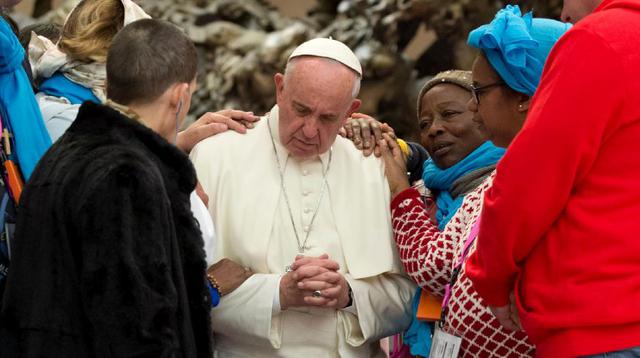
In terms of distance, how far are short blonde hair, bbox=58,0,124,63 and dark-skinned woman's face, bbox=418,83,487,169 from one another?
119cm

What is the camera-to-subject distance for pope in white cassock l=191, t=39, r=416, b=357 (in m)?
3.66

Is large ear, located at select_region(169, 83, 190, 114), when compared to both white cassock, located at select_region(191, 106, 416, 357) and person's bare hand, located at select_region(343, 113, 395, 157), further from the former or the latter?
person's bare hand, located at select_region(343, 113, 395, 157)

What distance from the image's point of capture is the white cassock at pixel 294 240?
3701mm

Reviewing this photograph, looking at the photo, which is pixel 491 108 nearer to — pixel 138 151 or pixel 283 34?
pixel 138 151

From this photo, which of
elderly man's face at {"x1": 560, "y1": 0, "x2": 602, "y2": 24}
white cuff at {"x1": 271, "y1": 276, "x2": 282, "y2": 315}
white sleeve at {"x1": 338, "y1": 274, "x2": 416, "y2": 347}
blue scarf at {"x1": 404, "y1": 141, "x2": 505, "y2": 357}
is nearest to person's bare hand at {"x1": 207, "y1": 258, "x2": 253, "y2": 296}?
white cuff at {"x1": 271, "y1": 276, "x2": 282, "y2": 315}

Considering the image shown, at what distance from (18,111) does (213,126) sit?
2.57 ft

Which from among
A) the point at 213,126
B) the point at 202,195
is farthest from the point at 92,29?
the point at 202,195

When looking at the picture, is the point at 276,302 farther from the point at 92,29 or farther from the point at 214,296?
the point at 92,29

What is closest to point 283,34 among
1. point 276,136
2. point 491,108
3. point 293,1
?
point 293,1

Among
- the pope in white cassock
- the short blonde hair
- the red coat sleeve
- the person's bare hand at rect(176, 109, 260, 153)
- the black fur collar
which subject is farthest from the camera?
the person's bare hand at rect(176, 109, 260, 153)

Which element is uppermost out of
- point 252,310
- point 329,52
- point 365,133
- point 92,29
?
point 92,29

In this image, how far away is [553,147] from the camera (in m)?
2.57

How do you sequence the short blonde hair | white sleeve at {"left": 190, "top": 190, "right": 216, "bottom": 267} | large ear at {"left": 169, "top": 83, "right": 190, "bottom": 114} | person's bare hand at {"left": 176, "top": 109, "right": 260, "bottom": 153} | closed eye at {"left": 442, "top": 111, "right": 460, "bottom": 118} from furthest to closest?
closed eye at {"left": 442, "top": 111, "right": 460, "bottom": 118} < person's bare hand at {"left": 176, "top": 109, "right": 260, "bottom": 153} < the short blonde hair < white sleeve at {"left": 190, "top": 190, "right": 216, "bottom": 267} < large ear at {"left": 169, "top": 83, "right": 190, "bottom": 114}

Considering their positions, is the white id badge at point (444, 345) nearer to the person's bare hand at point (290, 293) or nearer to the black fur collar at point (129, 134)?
the person's bare hand at point (290, 293)
